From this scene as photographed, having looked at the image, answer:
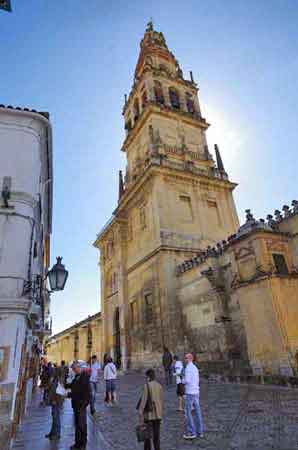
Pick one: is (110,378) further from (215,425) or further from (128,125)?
(128,125)

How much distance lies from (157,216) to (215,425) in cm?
1573

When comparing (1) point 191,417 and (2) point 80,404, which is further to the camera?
(1) point 191,417

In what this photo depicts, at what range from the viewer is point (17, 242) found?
6379 mm

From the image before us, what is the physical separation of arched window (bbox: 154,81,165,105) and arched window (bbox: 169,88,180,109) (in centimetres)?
125

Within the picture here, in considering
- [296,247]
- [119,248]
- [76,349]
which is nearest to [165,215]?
[119,248]

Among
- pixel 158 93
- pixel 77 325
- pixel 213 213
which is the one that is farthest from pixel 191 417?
pixel 77 325

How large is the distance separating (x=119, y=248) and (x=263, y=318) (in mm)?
16523

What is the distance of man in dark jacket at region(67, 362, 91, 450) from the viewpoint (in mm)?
4957

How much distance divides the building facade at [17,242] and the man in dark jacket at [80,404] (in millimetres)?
1219

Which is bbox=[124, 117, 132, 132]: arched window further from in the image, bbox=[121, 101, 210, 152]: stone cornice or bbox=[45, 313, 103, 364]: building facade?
bbox=[45, 313, 103, 364]: building facade

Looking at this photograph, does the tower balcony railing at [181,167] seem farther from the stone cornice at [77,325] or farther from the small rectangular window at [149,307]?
the stone cornice at [77,325]

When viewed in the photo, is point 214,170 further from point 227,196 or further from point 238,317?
point 238,317

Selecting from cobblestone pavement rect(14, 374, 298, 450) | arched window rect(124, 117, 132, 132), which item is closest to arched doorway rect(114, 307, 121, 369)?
cobblestone pavement rect(14, 374, 298, 450)

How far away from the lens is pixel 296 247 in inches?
474
